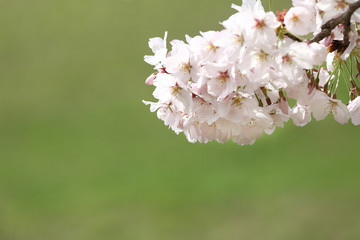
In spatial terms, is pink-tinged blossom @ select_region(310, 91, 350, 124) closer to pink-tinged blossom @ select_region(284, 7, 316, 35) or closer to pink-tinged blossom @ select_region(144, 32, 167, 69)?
pink-tinged blossom @ select_region(284, 7, 316, 35)

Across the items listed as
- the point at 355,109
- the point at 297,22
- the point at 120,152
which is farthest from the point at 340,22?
the point at 120,152

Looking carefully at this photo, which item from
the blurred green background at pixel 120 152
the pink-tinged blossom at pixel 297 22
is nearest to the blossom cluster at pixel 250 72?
the pink-tinged blossom at pixel 297 22

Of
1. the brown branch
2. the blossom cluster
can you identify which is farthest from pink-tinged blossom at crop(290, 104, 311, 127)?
the brown branch

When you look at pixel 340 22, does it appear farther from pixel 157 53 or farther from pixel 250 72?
pixel 157 53

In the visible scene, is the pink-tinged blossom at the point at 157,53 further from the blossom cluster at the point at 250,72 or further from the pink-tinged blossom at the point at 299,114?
the pink-tinged blossom at the point at 299,114

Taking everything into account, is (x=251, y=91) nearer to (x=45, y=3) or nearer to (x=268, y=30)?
(x=268, y=30)
